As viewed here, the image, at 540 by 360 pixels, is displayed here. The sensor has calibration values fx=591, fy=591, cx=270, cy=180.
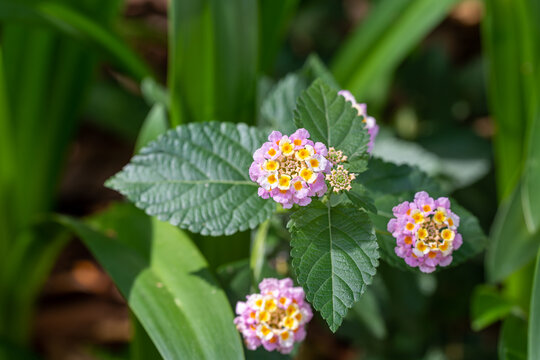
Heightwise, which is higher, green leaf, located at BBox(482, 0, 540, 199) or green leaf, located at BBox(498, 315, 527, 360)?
green leaf, located at BBox(482, 0, 540, 199)

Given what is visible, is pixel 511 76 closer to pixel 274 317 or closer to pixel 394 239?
pixel 394 239

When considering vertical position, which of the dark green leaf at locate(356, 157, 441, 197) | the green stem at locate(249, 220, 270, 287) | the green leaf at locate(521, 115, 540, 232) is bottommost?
the green stem at locate(249, 220, 270, 287)

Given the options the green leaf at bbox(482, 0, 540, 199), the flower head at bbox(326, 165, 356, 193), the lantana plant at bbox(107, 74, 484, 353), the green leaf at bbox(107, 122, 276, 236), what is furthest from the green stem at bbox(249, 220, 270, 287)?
the green leaf at bbox(482, 0, 540, 199)

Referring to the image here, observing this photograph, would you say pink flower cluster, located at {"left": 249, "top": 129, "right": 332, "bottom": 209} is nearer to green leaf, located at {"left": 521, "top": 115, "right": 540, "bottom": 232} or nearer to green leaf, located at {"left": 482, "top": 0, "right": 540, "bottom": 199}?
green leaf, located at {"left": 521, "top": 115, "right": 540, "bottom": 232}

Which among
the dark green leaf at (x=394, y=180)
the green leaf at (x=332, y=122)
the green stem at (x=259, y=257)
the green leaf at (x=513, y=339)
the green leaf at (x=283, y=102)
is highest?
the green leaf at (x=332, y=122)

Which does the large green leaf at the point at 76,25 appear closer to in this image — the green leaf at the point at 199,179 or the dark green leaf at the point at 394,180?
the green leaf at the point at 199,179

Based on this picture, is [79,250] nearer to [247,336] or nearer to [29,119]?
[29,119]

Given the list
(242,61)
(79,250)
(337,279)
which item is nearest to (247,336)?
(337,279)

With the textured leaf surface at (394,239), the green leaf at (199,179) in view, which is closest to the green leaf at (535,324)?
the textured leaf surface at (394,239)
